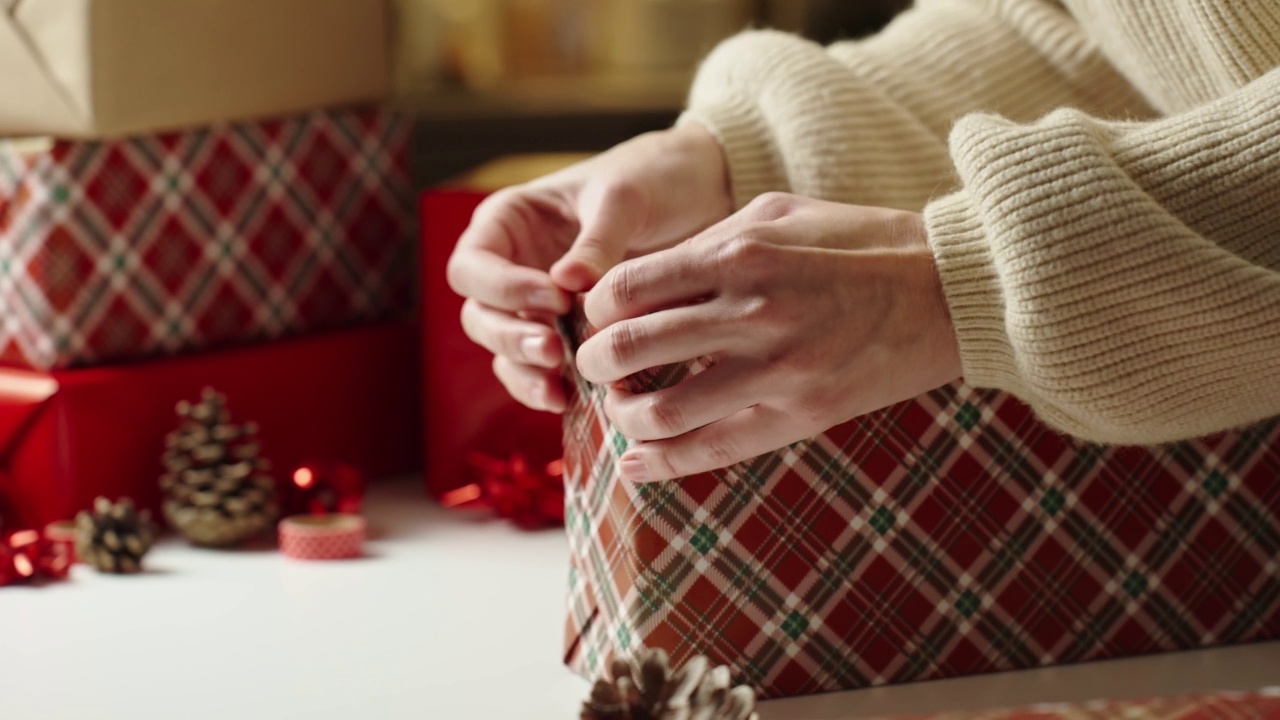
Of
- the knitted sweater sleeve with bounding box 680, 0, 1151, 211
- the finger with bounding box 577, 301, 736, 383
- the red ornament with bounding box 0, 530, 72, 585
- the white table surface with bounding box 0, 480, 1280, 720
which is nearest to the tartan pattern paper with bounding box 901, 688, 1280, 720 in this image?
the white table surface with bounding box 0, 480, 1280, 720

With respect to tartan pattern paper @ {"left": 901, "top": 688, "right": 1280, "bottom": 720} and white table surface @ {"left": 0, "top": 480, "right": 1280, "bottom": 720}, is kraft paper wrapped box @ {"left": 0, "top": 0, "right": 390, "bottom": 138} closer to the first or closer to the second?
white table surface @ {"left": 0, "top": 480, "right": 1280, "bottom": 720}

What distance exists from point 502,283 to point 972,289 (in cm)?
27

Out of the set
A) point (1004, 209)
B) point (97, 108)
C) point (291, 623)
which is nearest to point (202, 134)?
point (97, 108)

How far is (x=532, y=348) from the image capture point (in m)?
0.75

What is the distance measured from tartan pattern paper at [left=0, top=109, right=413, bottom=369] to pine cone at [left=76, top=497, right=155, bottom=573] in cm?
12

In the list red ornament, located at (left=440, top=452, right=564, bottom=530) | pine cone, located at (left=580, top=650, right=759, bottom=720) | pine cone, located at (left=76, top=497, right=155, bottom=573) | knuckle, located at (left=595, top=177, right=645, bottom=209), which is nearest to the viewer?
pine cone, located at (left=580, top=650, right=759, bottom=720)

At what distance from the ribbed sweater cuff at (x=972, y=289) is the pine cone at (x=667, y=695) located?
173 millimetres

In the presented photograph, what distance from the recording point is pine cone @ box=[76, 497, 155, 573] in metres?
0.92

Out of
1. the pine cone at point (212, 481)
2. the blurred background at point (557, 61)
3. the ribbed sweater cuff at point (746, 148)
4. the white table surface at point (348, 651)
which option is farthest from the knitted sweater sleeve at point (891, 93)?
the blurred background at point (557, 61)

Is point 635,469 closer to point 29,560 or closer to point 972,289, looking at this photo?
point 972,289

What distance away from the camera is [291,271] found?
109 centimetres

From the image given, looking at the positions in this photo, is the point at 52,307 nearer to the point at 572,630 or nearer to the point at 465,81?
the point at 572,630

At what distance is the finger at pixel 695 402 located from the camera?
2.00ft

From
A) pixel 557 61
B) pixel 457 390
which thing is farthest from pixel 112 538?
pixel 557 61
